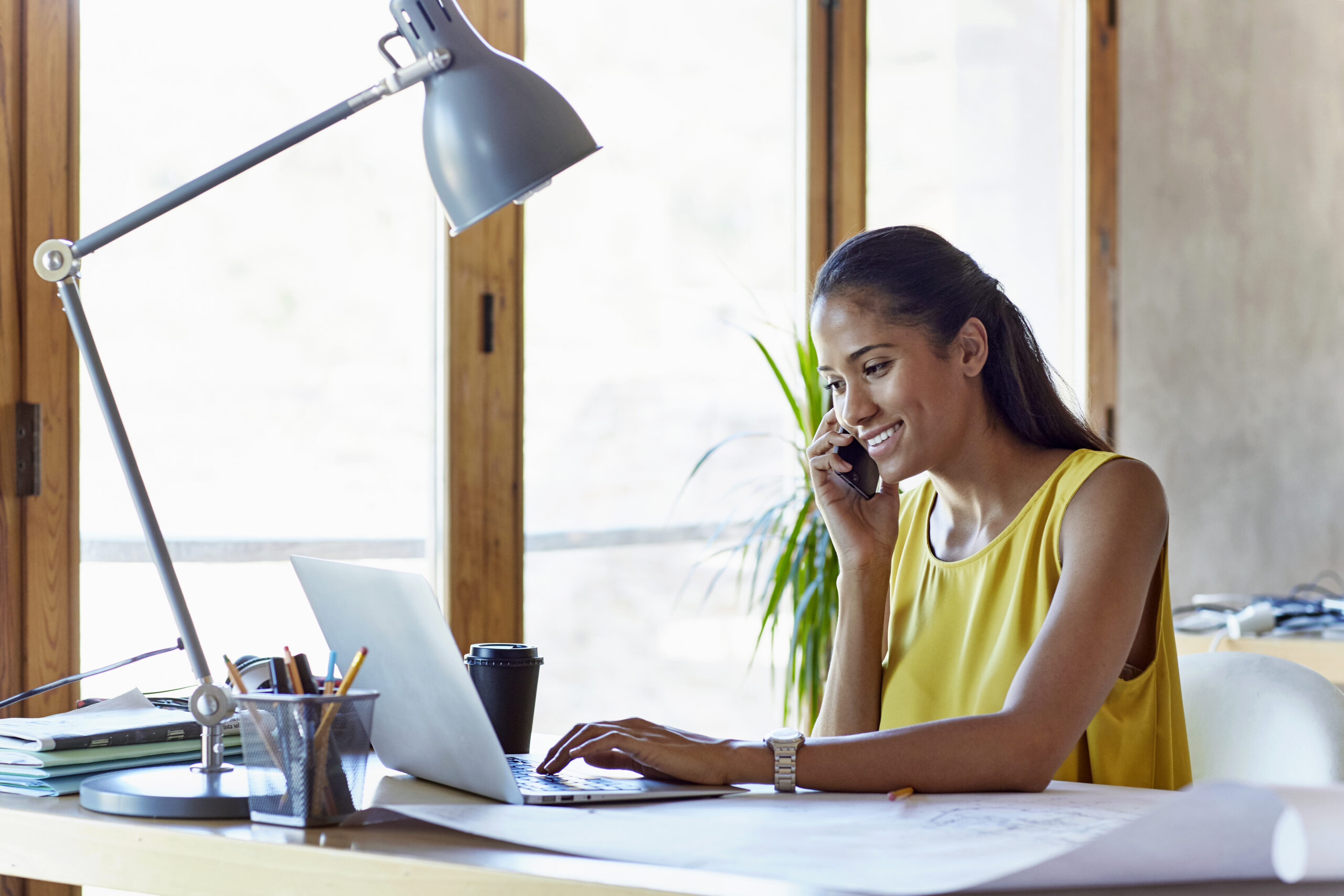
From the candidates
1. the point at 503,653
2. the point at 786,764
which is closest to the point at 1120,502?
the point at 786,764

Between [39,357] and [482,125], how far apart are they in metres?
0.98

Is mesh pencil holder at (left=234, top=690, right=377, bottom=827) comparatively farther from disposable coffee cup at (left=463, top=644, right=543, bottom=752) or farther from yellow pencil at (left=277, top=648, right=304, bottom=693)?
disposable coffee cup at (left=463, top=644, right=543, bottom=752)

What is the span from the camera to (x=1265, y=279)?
3971 millimetres

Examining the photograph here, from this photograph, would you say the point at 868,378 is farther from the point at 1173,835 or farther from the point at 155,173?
the point at 155,173

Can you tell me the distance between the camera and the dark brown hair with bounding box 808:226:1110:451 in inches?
62.9

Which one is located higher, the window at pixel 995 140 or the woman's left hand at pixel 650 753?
the window at pixel 995 140

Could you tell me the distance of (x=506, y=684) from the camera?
128cm

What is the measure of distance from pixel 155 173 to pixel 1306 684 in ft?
5.51

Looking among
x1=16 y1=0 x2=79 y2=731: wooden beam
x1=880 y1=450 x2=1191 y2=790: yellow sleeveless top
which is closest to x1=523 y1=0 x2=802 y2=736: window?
x1=16 y1=0 x2=79 y2=731: wooden beam

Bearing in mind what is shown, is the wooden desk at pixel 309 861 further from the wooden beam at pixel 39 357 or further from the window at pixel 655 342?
the window at pixel 655 342

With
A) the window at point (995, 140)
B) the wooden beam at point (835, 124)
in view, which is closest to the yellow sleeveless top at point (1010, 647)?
the wooden beam at point (835, 124)

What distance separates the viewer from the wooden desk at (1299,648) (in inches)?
102

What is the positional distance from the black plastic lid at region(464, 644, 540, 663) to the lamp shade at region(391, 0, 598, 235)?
1.28 ft

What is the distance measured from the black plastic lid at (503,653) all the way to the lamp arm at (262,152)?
49 cm
